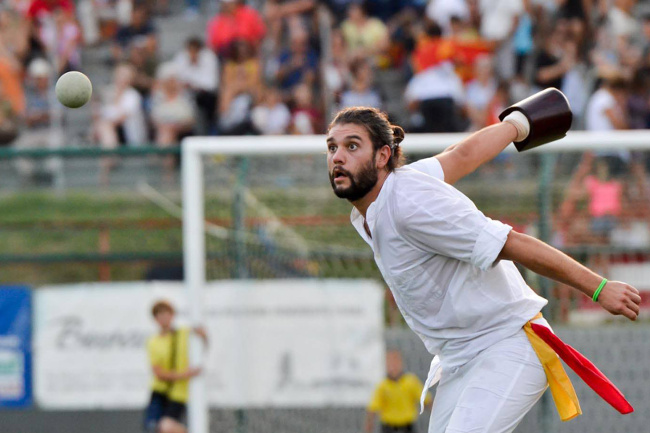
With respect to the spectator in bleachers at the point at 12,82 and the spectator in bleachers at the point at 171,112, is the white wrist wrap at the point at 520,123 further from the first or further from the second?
the spectator in bleachers at the point at 12,82

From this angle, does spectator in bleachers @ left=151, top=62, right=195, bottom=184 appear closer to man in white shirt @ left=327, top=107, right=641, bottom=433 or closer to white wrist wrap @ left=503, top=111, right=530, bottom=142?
white wrist wrap @ left=503, top=111, right=530, bottom=142

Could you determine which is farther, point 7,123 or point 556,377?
point 7,123

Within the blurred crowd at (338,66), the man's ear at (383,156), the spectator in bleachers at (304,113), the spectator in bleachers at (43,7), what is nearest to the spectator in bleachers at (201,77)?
the blurred crowd at (338,66)

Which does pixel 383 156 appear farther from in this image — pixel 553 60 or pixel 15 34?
pixel 15 34

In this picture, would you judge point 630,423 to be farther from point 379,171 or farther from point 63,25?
point 63,25

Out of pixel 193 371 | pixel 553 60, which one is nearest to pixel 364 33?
pixel 553 60

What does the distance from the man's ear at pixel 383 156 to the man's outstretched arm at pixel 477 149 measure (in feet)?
1.50

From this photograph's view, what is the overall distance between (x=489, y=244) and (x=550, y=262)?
23 centimetres

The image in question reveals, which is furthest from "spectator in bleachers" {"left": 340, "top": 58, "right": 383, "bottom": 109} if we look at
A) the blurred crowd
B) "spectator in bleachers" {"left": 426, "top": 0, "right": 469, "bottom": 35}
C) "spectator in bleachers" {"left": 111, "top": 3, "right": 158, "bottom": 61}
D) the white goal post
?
the white goal post

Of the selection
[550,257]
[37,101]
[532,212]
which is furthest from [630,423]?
[37,101]

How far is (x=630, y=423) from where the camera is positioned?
8227mm

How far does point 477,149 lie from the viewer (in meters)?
4.50

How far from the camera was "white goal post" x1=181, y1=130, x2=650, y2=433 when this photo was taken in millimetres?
7395

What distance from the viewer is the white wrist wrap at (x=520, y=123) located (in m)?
4.51
